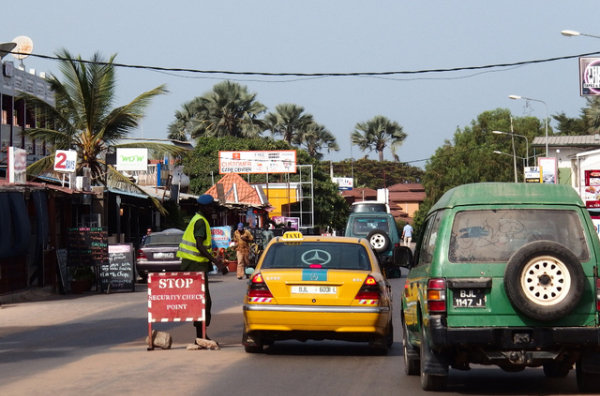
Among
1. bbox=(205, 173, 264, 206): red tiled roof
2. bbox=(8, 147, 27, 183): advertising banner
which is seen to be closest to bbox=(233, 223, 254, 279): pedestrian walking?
bbox=(8, 147, 27, 183): advertising banner

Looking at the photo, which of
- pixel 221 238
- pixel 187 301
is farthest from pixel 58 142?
pixel 187 301

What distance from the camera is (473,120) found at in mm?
107000

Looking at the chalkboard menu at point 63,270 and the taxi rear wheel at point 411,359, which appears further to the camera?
the chalkboard menu at point 63,270

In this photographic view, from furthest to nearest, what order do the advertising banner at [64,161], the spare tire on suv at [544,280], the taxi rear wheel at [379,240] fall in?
the taxi rear wheel at [379,240], the advertising banner at [64,161], the spare tire on suv at [544,280]

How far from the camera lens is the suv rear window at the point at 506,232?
8789 mm

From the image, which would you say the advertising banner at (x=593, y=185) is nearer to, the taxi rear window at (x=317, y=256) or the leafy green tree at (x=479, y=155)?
the taxi rear window at (x=317, y=256)

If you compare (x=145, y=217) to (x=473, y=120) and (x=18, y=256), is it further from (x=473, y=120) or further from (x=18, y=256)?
(x=473, y=120)

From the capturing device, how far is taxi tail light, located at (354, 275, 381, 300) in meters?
12.3

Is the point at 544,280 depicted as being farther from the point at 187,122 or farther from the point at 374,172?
the point at 374,172

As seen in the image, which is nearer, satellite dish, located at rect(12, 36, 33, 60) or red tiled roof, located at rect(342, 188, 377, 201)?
satellite dish, located at rect(12, 36, 33, 60)

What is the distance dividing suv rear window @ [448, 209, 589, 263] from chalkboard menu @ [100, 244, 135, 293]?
1893 centimetres

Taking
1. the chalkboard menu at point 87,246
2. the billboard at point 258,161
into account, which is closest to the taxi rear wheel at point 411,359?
the chalkboard menu at point 87,246

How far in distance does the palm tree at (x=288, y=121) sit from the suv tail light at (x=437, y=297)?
8876cm

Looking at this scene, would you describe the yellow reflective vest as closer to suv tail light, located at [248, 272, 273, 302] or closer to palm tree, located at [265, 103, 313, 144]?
suv tail light, located at [248, 272, 273, 302]
